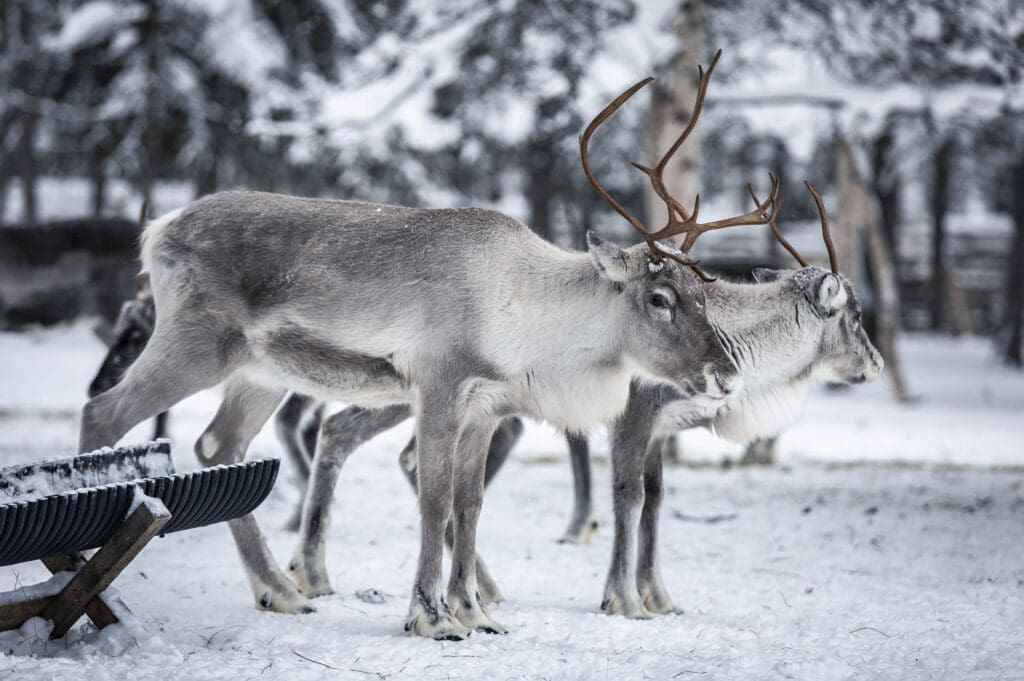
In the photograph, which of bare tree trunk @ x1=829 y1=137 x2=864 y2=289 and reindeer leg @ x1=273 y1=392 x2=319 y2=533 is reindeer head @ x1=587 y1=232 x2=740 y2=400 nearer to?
reindeer leg @ x1=273 y1=392 x2=319 y2=533

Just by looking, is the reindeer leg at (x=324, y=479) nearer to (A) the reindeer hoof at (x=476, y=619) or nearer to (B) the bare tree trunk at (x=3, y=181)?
(A) the reindeer hoof at (x=476, y=619)

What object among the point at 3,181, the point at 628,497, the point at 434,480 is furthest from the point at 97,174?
the point at 434,480

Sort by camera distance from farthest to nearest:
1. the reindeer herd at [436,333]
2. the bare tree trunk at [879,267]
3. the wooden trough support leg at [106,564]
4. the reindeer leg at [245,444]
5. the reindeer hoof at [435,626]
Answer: the bare tree trunk at [879,267]
the reindeer leg at [245,444]
the reindeer herd at [436,333]
the reindeer hoof at [435,626]
the wooden trough support leg at [106,564]

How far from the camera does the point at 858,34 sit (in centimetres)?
1111

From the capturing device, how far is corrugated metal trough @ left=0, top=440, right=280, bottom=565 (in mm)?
3552

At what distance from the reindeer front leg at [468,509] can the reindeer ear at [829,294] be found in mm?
1954

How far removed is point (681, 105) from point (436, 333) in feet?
23.4

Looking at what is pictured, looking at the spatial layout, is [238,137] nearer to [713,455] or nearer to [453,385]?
[713,455]

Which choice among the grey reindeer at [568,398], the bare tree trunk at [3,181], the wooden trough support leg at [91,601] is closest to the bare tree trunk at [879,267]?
the grey reindeer at [568,398]

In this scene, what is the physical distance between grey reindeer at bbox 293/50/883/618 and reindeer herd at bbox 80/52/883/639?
32 millimetres

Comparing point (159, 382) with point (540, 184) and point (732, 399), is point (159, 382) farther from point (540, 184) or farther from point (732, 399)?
point (540, 184)

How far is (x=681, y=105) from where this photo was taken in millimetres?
11266

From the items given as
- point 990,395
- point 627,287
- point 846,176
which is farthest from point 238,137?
point 627,287

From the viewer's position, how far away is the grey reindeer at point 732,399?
5.37 meters
